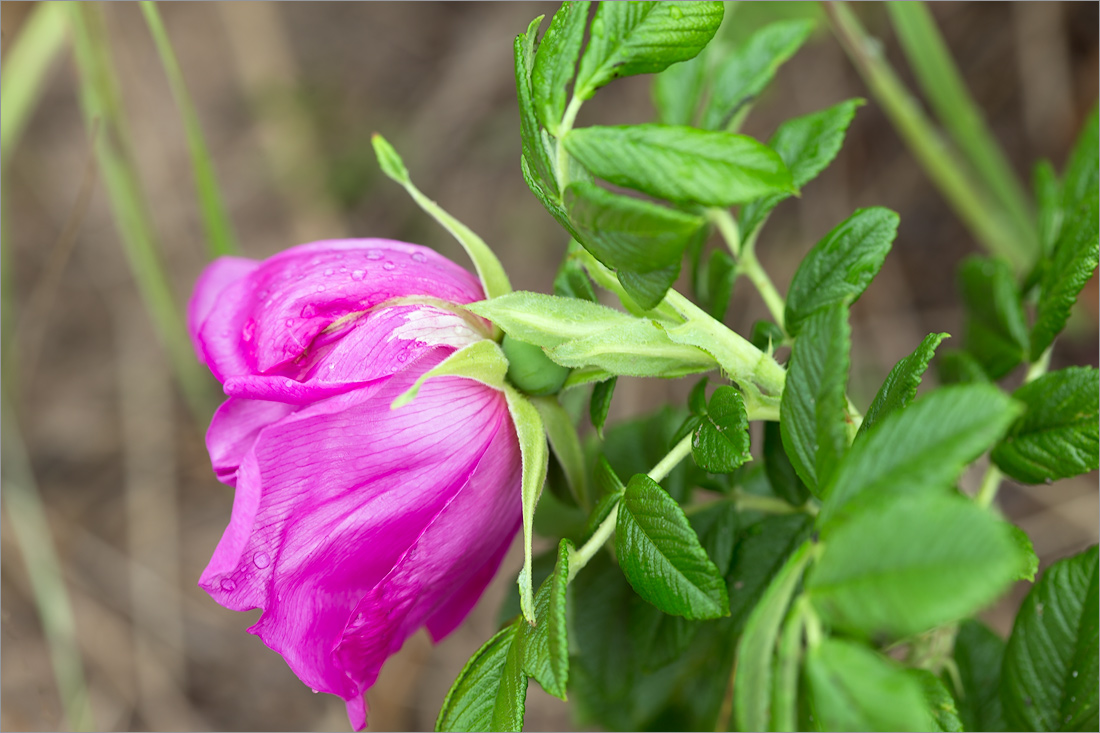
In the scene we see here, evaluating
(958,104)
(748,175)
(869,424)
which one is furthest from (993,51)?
(748,175)

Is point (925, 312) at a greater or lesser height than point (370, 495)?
lesser

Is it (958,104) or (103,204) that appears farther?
(103,204)

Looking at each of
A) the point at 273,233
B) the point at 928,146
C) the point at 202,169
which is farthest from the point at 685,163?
the point at 273,233

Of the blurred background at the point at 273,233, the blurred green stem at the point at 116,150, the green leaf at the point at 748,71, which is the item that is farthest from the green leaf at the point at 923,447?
the blurred background at the point at 273,233

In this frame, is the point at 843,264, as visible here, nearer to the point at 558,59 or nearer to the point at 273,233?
the point at 558,59

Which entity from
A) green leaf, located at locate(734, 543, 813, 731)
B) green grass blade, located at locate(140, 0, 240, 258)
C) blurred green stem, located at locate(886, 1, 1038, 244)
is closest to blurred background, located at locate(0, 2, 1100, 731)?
blurred green stem, located at locate(886, 1, 1038, 244)

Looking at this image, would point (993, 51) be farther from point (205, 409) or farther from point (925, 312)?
point (205, 409)

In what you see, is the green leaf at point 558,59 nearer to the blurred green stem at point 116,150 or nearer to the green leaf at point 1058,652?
the green leaf at point 1058,652
